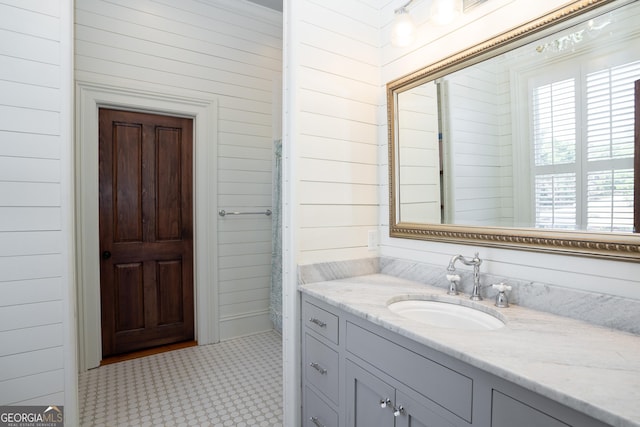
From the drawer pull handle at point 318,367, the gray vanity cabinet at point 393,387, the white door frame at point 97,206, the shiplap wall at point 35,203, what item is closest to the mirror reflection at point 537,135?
the gray vanity cabinet at point 393,387

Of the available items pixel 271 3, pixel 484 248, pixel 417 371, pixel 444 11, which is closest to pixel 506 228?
pixel 484 248

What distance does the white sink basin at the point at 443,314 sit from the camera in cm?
129

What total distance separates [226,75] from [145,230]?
5.20 ft

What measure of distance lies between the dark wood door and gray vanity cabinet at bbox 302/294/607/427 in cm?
179

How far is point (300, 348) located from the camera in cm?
172

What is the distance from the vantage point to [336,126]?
5.98 feet

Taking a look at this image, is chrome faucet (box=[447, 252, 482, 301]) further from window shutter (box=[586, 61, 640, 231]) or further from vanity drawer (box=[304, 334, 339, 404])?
vanity drawer (box=[304, 334, 339, 404])

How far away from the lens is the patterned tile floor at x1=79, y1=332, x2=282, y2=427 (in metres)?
1.97

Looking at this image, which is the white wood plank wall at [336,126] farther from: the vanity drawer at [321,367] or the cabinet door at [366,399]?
the cabinet door at [366,399]

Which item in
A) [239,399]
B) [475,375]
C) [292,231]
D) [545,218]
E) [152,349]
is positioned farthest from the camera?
[152,349]

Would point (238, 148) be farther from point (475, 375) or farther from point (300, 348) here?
point (475, 375)

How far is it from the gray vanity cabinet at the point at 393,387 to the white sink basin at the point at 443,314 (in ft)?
0.81

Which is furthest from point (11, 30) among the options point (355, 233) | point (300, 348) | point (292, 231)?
point (300, 348)

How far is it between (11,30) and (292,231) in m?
1.62
